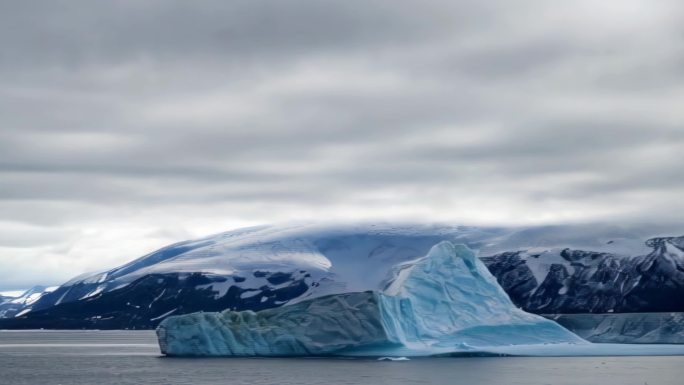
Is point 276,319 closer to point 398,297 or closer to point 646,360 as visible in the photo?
point 398,297

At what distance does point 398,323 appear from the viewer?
1955 inches

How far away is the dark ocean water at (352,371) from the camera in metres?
42.7

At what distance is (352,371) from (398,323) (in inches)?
147

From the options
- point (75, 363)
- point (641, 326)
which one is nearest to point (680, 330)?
point (641, 326)

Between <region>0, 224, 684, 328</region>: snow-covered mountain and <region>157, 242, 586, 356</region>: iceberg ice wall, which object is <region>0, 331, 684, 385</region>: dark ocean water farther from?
<region>0, 224, 684, 328</region>: snow-covered mountain

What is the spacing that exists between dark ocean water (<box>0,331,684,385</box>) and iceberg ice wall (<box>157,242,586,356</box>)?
1014mm

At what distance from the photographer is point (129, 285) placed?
190 metres

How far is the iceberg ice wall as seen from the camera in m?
48.6

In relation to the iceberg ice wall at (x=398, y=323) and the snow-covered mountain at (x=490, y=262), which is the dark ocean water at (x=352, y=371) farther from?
the snow-covered mountain at (x=490, y=262)

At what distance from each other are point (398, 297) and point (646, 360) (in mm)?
19546

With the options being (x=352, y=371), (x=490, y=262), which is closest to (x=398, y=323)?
(x=352, y=371)

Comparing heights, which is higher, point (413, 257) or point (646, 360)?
point (413, 257)

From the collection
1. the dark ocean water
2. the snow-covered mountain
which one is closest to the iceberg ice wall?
the dark ocean water

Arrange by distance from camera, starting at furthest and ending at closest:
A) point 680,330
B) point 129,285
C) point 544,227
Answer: point 129,285
point 544,227
point 680,330
